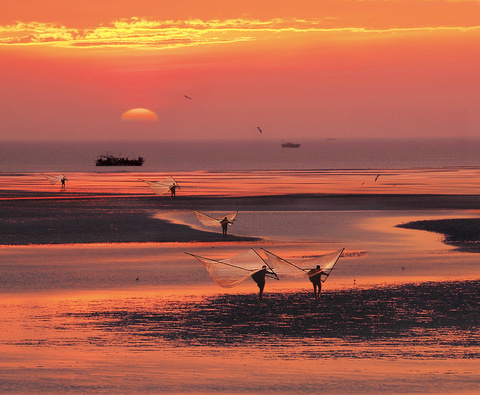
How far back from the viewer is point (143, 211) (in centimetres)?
6769

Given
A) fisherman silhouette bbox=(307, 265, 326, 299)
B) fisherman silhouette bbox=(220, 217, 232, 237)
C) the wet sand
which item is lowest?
the wet sand

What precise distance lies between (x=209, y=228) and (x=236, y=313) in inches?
1089

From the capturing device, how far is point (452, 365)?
20.7 metres

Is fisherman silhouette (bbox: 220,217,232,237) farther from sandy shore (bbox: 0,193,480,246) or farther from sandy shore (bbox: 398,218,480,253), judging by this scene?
sandy shore (bbox: 398,218,480,253)

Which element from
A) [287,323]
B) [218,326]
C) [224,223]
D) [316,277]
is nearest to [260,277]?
[316,277]

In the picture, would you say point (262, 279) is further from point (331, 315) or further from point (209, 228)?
point (209, 228)

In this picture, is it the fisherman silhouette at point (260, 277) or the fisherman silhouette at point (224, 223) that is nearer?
the fisherman silhouette at point (260, 277)

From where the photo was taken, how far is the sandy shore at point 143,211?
50.0 m

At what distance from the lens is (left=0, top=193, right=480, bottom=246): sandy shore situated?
49969mm

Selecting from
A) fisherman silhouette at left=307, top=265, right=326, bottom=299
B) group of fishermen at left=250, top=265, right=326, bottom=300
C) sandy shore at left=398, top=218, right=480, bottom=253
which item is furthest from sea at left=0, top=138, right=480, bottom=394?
sandy shore at left=398, top=218, right=480, bottom=253

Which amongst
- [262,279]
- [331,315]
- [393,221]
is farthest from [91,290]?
[393,221]

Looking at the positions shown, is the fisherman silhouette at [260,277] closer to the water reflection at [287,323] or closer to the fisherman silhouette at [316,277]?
the water reflection at [287,323]

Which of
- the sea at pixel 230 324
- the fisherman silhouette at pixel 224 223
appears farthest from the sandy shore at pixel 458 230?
the fisherman silhouette at pixel 224 223

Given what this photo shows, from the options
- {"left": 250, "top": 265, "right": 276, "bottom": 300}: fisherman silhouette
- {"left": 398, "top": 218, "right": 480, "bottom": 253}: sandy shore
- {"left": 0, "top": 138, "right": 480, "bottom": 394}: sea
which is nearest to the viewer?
{"left": 0, "top": 138, "right": 480, "bottom": 394}: sea
